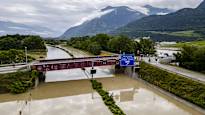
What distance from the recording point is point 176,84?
126 feet

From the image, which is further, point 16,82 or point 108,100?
point 16,82

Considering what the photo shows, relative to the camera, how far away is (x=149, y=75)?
46219mm

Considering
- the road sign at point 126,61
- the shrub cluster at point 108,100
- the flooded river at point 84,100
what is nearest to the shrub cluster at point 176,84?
the flooded river at point 84,100

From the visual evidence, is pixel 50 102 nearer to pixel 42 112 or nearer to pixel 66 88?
pixel 42 112

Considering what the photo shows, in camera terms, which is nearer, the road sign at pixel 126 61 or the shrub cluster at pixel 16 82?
the shrub cluster at pixel 16 82

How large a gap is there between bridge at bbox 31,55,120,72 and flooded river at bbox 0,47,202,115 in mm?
2520

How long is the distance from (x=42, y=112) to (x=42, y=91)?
10.3m

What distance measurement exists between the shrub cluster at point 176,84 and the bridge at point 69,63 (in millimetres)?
6784

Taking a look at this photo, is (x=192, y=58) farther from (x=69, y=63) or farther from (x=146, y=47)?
(x=146, y=47)

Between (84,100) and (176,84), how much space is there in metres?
13.4

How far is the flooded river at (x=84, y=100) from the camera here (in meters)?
31.1

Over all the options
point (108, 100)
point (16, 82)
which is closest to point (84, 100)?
point (108, 100)

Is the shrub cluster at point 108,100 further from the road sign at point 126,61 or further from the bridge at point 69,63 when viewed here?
the road sign at point 126,61

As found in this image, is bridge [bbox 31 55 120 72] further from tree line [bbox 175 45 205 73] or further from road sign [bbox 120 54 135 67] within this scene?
tree line [bbox 175 45 205 73]
